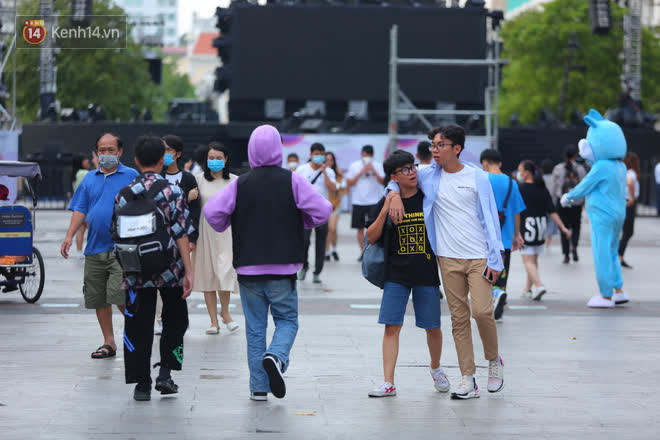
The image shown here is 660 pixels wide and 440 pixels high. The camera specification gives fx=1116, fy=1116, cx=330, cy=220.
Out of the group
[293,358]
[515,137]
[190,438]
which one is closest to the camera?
[190,438]

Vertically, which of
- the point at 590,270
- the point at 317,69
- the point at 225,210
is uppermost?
the point at 317,69

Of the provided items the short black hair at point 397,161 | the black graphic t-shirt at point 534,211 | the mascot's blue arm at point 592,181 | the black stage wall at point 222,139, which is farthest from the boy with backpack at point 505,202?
the black stage wall at point 222,139

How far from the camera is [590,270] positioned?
17.0 meters

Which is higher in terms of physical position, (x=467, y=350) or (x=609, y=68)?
(x=609, y=68)

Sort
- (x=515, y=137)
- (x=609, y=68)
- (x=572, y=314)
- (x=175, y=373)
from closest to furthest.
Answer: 1. (x=175, y=373)
2. (x=572, y=314)
3. (x=515, y=137)
4. (x=609, y=68)

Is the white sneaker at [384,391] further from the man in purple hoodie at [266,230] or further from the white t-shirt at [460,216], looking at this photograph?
→ the white t-shirt at [460,216]

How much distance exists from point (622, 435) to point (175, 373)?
3.27 metres

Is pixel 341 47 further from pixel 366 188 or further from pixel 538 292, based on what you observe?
pixel 538 292

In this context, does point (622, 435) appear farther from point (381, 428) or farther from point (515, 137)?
point (515, 137)

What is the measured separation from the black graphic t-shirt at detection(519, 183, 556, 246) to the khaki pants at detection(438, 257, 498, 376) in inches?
214

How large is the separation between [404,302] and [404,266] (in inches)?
9.9

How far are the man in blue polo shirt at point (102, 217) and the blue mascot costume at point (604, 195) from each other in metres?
5.66

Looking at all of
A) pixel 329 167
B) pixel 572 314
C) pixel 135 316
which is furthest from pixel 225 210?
pixel 329 167

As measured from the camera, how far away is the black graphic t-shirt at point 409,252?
7176 millimetres
